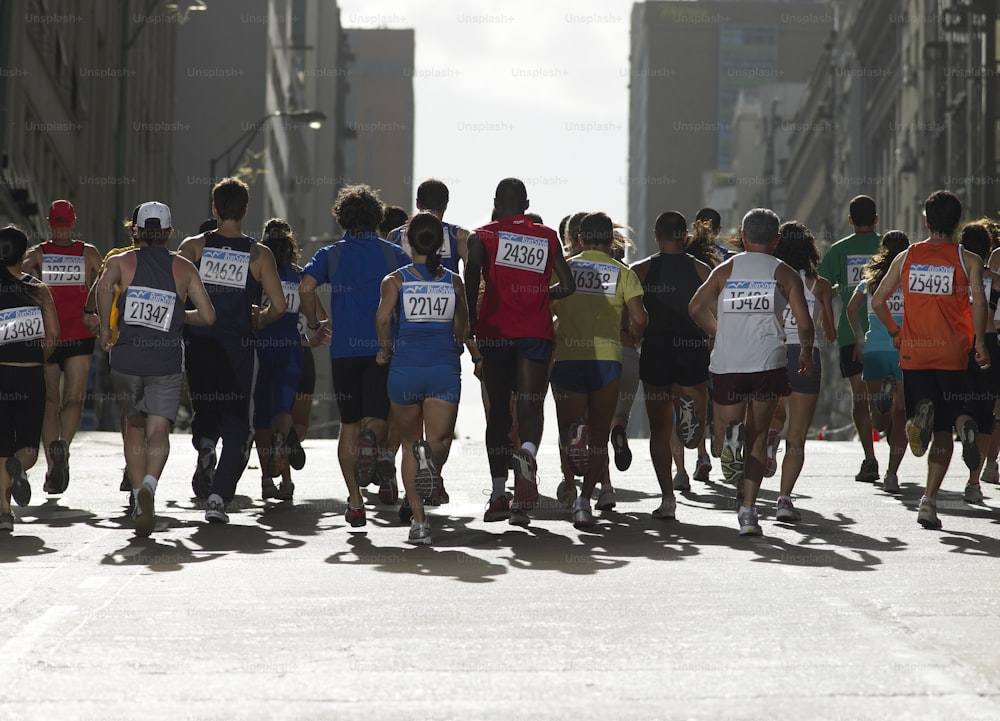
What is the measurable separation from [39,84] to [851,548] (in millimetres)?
24986

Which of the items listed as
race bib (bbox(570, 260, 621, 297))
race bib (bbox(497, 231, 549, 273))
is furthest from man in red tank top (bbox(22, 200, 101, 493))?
race bib (bbox(570, 260, 621, 297))

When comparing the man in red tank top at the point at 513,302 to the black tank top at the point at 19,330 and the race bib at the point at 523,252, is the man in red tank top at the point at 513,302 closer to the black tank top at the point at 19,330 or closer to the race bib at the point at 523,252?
the race bib at the point at 523,252

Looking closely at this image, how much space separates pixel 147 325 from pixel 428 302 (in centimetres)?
170

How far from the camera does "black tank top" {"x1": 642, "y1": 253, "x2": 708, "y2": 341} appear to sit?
11.8 meters

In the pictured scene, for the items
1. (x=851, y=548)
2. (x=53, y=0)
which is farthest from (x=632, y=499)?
(x=53, y=0)

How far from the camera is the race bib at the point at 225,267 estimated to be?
11102 millimetres

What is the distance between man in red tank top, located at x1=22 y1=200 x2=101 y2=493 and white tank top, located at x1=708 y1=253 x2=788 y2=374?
15.5ft

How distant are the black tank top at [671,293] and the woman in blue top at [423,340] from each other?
2063 mm

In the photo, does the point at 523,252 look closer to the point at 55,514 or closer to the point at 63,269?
the point at 55,514

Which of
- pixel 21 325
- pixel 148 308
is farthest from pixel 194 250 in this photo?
pixel 21 325

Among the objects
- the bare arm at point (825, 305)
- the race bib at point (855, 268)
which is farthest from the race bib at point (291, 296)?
the race bib at point (855, 268)

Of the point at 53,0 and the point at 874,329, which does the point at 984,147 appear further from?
the point at 874,329

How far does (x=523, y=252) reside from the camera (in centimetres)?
1073

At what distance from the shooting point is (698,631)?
667cm
